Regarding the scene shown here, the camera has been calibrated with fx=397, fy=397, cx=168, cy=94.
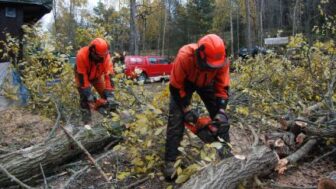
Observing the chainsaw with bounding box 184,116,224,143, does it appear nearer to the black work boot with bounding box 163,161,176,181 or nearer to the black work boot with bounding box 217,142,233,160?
the black work boot with bounding box 217,142,233,160

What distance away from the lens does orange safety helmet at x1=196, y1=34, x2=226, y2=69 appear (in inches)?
131

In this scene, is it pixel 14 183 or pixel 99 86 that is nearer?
pixel 14 183

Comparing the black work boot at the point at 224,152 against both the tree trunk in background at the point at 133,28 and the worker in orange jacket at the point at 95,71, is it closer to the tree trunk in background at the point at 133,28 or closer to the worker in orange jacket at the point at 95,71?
the worker in orange jacket at the point at 95,71

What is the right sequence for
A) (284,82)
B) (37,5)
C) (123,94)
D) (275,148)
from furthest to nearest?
(37,5) → (284,82) → (123,94) → (275,148)

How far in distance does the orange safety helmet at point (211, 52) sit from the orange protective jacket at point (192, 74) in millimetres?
171

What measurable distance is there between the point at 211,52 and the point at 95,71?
9.63ft

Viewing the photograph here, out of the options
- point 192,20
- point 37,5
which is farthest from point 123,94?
point 192,20

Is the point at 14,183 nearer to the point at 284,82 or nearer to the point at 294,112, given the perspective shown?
the point at 294,112

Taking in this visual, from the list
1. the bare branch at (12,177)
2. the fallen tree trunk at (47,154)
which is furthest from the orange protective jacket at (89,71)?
the bare branch at (12,177)

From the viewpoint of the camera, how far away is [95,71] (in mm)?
5887

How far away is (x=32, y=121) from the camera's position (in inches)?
290

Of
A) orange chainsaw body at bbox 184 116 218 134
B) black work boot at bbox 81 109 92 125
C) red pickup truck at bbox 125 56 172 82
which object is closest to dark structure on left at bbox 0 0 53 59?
black work boot at bbox 81 109 92 125

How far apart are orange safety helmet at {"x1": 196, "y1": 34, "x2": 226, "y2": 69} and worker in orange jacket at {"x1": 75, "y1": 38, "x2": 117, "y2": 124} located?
2310mm

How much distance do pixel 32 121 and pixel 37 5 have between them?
3.85 m
